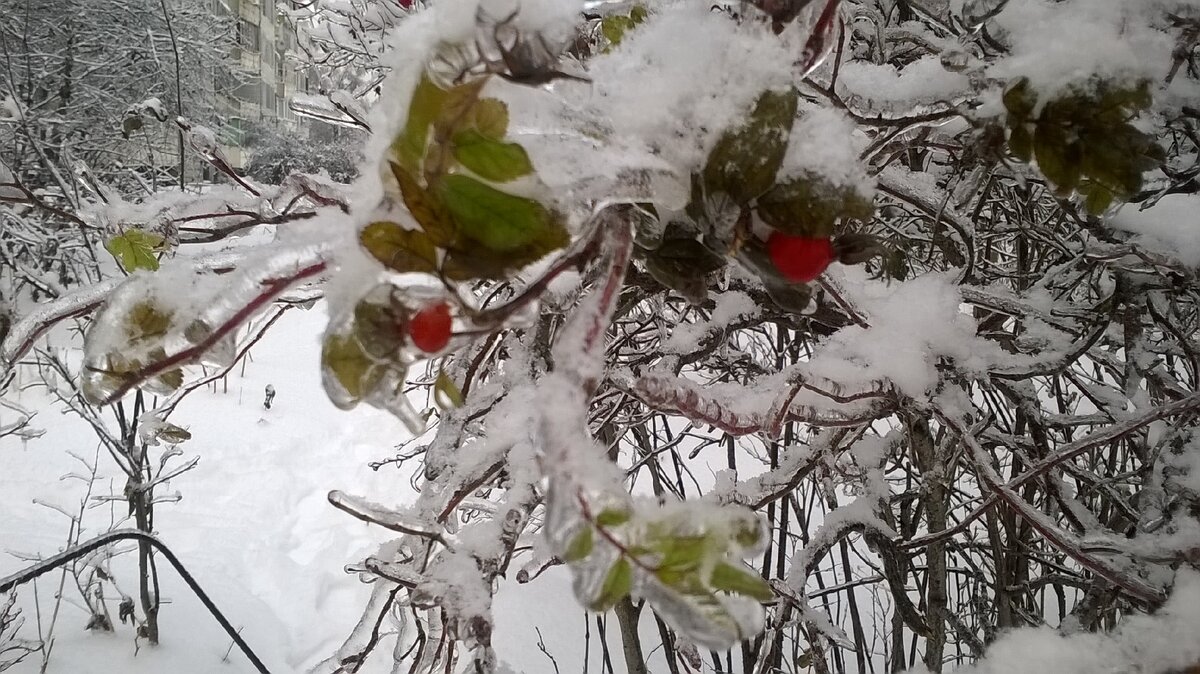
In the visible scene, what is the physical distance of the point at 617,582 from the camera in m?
0.20

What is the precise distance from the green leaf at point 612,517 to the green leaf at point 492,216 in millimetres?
90

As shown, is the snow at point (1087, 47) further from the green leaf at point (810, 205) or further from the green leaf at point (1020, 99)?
the green leaf at point (810, 205)

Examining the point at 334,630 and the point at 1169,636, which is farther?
the point at 334,630

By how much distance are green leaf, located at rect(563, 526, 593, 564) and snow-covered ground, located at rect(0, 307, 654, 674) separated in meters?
2.34

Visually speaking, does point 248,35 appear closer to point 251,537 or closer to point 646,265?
point 251,537

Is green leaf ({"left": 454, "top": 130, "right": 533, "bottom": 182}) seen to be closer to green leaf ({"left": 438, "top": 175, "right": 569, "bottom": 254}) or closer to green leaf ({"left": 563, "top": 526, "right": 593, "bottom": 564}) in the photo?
green leaf ({"left": 438, "top": 175, "right": 569, "bottom": 254})

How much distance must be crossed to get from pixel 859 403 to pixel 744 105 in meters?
0.33

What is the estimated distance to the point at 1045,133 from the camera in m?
0.35

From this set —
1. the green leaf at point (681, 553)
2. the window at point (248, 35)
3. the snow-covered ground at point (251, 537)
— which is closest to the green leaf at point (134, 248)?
the green leaf at point (681, 553)

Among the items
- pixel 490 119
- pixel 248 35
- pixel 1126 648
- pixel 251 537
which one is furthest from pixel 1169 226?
pixel 248 35

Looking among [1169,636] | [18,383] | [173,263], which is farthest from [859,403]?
[18,383]

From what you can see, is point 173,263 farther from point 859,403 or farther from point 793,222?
point 859,403

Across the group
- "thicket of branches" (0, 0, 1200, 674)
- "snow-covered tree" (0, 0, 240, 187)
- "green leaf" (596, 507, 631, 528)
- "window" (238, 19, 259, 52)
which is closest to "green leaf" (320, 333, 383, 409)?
"thicket of branches" (0, 0, 1200, 674)

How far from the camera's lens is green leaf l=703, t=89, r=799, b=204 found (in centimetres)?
24
